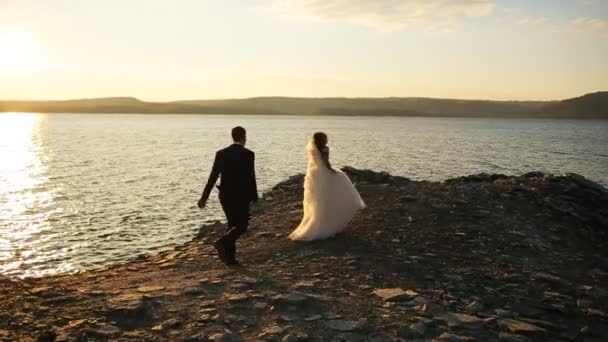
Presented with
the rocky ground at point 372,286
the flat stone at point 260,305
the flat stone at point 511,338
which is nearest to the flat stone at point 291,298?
the rocky ground at point 372,286

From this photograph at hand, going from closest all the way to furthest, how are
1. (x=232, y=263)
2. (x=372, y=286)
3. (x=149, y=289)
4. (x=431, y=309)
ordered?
(x=431, y=309), (x=372, y=286), (x=149, y=289), (x=232, y=263)

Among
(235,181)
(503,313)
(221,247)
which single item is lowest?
(503,313)

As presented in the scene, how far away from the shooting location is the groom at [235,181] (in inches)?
409

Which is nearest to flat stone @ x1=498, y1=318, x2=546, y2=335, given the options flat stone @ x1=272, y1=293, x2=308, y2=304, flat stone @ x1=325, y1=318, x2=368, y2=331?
flat stone @ x1=325, y1=318, x2=368, y2=331

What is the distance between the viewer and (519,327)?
7.61 m

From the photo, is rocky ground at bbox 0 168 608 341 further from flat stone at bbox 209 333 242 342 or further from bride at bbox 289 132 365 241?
bride at bbox 289 132 365 241

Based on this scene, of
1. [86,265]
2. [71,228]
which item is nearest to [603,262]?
[86,265]

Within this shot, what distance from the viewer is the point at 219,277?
397 inches

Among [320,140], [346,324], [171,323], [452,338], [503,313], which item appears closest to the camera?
[452,338]

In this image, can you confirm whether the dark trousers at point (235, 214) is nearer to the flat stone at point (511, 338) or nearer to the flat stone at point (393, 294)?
the flat stone at point (393, 294)

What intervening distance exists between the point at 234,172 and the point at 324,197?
2.67 metres

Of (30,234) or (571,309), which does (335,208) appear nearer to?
(571,309)

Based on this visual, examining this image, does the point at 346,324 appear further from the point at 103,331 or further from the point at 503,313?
the point at 103,331

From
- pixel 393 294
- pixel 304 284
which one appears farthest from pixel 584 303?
pixel 304 284
